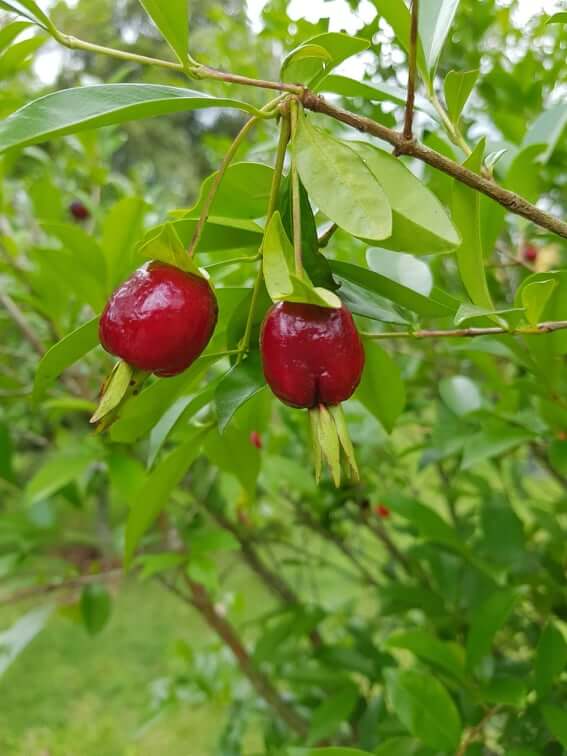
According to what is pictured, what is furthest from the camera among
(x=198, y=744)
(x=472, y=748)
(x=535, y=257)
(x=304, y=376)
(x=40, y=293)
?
(x=198, y=744)

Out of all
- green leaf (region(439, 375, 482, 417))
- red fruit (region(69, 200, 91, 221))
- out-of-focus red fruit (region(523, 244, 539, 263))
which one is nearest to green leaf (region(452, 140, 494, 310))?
green leaf (region(439, 375, 482, 417))

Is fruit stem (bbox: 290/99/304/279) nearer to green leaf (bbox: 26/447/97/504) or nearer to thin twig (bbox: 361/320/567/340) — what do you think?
thin twig (bbox: 361/320/567/340)

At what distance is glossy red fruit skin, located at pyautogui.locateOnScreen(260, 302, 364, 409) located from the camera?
1.23 feet

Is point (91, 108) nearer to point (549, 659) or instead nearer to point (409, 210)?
point (409, 210)

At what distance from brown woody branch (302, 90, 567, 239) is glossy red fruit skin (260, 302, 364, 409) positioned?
0.10 metres

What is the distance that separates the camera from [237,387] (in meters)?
0.46

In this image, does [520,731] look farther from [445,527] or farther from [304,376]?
[304,376]

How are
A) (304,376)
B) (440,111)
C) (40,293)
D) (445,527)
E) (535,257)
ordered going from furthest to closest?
1. (535,257)
2. (40,293)
3. (445,527)
4. (440,111)
5. (304,376)

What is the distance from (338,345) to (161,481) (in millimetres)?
275

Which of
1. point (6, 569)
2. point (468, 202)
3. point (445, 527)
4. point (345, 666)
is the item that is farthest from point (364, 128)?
point (6, 569)

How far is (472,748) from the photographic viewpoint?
0.71 m

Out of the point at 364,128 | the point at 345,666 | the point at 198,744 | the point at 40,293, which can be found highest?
the point at 364,128

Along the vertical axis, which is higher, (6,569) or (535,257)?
(535,257)

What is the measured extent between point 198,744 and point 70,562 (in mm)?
1385
